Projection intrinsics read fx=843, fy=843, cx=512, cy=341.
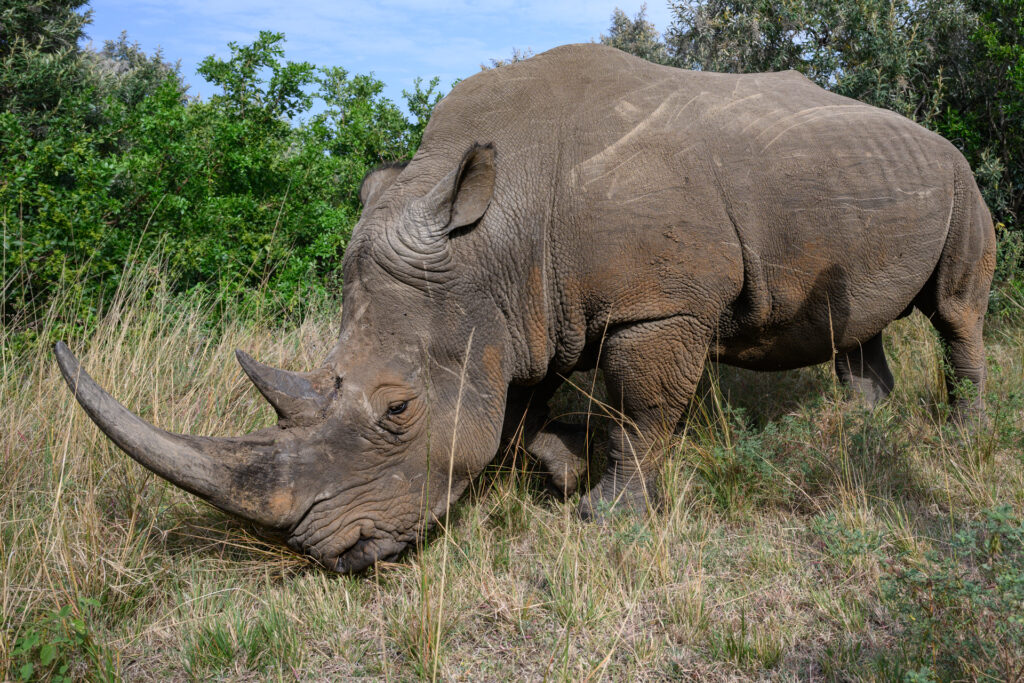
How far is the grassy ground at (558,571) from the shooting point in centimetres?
302

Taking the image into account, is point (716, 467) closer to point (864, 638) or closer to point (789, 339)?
point (789, 339)

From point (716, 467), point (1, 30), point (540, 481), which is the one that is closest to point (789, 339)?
point (716, 467)

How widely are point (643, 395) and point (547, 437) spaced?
73cm

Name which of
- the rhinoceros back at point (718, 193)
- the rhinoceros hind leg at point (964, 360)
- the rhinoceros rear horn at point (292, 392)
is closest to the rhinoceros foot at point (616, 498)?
the rhinoceros back at point (718, 193)

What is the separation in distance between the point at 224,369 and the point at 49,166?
2.56 m

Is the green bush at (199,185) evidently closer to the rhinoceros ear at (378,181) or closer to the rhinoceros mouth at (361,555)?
the rhinoceros ear at (378,181)

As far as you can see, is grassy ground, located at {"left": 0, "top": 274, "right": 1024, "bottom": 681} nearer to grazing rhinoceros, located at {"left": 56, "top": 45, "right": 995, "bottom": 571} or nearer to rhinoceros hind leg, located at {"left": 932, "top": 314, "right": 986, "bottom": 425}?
rhinoceros hind leg, located at {"left": 932, "top": 314, "right": 986, "bottom": 425}

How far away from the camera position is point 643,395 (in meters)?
4.01

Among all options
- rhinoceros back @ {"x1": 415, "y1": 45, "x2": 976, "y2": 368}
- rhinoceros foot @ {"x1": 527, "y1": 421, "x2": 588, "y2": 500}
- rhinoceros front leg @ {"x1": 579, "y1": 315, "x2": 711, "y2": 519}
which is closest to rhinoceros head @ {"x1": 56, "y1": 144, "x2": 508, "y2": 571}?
rhinoceros back @ {"x1": 415, "y1": 45, "x2": 976, "y2": 368}

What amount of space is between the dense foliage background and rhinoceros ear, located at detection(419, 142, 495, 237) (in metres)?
3.38

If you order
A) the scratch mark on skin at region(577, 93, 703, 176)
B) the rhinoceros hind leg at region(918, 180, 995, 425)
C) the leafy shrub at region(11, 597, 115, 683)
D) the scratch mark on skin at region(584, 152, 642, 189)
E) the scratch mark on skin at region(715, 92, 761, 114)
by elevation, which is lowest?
the leafy shrub at region(11, 597, 115, 683)

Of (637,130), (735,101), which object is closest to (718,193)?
(637,130)

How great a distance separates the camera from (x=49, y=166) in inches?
256

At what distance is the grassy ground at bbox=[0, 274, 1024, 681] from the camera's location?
302 centimetres
